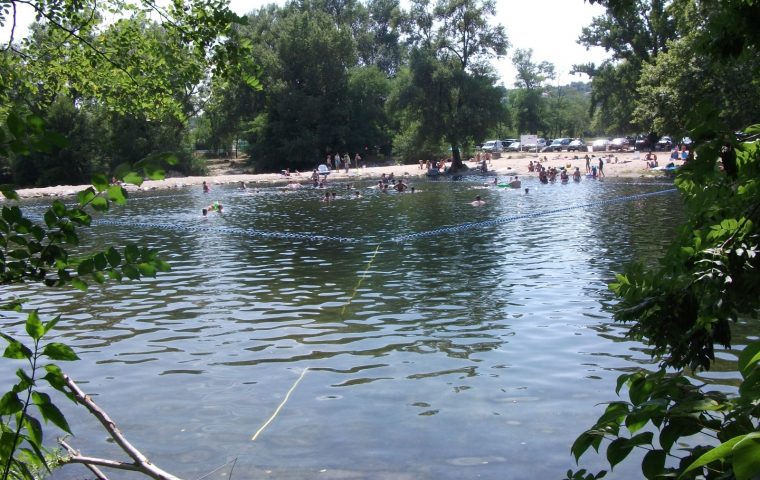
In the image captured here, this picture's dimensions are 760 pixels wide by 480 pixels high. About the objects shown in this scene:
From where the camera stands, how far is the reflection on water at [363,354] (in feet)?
26.6

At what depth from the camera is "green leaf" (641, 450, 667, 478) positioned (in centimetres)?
241

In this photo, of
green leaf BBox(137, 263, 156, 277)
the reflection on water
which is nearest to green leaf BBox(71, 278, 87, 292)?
green leaf BBox(137, 263, 156, 277)

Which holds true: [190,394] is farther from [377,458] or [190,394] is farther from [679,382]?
[679,382]

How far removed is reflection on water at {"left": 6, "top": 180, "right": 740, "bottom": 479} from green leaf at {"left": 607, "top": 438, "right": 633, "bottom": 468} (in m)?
5.12

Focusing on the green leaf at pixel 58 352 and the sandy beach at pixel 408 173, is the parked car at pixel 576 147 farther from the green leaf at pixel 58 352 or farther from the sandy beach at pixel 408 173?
the green leaf at pixel 58 352

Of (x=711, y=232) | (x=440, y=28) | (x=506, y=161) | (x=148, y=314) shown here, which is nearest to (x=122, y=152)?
(x=440, y=28)

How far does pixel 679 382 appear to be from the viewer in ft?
9.77

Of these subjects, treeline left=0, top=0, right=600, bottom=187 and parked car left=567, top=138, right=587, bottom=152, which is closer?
treeline left=0, top=0, right=600, bottom=187

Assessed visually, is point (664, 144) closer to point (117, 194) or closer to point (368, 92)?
point (368, 92)

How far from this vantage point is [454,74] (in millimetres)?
58375

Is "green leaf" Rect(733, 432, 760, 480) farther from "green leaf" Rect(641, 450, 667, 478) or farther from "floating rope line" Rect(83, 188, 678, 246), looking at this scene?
"floating rope line" Rect(83, 188, 678, 246)

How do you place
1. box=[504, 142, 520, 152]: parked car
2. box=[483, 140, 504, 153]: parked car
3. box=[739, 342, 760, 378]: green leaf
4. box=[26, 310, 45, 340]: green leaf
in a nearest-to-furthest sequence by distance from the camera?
box=[739, 342, 760, 378]: green leaf → box=[26, 310, 45, 340]: green leaf → box=[483, 140, 504, 153]: parked car → box=[504, 142, 520, 152]: parked car

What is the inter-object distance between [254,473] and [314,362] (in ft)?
11.6

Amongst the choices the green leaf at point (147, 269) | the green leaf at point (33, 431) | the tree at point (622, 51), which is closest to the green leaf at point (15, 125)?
the green leaf at point (147, 269)
